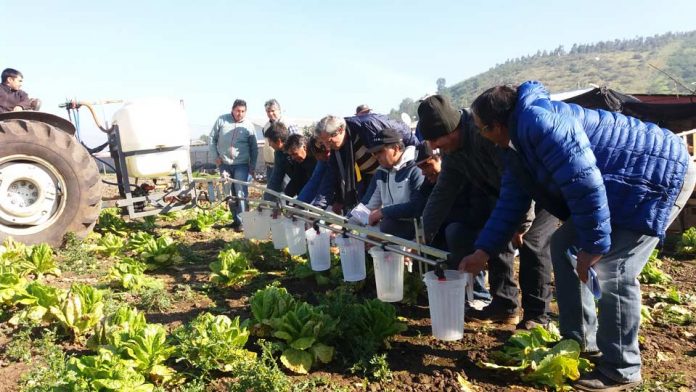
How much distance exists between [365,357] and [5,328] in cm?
→ 251

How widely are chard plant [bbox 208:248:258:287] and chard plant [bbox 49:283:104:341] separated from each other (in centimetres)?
125

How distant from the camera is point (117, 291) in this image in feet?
15.7

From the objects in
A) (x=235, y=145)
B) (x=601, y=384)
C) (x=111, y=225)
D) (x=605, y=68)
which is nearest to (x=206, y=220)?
(x=235, y=145)

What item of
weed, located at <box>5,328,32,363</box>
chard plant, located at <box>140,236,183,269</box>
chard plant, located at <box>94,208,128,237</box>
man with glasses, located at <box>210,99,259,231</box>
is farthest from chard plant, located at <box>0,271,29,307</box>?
man with glasses, located at <box>210,99,259,231</box>

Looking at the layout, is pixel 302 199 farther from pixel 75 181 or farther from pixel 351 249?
pixel 75 181

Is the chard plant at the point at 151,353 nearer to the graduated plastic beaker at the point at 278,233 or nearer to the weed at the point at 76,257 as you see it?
the graduated plastic beaker at the point at 278,233

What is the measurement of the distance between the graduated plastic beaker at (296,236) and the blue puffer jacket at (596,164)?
7.75ft

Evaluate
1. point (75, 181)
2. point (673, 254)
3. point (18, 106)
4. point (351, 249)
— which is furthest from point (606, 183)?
point (18, 106)

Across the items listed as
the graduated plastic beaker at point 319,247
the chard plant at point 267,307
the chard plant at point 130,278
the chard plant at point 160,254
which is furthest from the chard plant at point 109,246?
the chard plant at point 267,307

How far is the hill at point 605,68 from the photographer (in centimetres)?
11206

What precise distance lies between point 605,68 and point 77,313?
145 meters

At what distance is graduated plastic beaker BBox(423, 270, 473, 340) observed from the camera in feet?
9.84

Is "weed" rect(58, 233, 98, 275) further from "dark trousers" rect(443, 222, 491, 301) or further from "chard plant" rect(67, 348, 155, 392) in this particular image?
"dark trousers" rect(443, 222, 491, 301)

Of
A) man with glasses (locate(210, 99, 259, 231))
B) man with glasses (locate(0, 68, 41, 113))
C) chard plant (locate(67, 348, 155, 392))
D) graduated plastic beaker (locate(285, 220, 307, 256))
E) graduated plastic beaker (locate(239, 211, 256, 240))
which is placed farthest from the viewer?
man with glasses (locate(210, 99, 259, 231))
